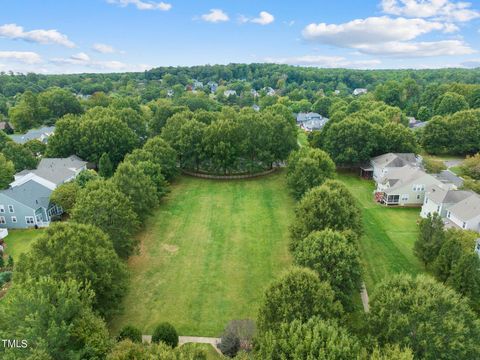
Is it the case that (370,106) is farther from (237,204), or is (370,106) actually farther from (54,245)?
(54,245)

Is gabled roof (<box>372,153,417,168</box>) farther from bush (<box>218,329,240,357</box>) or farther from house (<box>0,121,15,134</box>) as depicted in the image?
house (<box>0,121,15,134</box>)

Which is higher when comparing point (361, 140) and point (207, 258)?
point (361, 140)

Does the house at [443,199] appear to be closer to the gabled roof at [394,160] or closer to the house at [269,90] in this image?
the gabled roof at [394,160]

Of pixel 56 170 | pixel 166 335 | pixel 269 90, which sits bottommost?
pixel 166 335

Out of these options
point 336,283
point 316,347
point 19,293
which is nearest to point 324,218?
point 336,283

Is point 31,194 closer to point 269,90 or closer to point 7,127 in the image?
point 7,127

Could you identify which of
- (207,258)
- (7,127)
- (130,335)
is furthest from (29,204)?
(7,127)

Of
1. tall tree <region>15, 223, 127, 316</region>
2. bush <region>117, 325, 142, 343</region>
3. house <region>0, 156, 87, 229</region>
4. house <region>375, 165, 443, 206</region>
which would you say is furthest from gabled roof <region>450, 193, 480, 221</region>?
house <region>0, 156, 87, 229</region>
